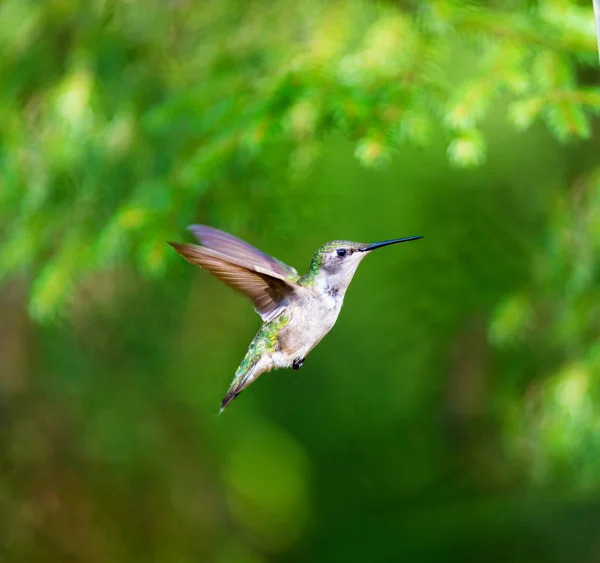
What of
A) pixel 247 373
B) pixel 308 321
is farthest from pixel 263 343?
pixel 308 321

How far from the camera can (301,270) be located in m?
4.90

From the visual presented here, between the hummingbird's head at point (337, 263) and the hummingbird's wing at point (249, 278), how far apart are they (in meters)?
0.05

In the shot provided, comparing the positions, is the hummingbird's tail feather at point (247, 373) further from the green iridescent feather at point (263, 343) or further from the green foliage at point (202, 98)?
the green foliage at point (202, 98)

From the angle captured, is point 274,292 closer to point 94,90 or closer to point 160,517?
point 94,90

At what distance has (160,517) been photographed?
15.8 feet

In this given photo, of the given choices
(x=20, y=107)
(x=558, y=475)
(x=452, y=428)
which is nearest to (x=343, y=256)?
(x=20, y=107)

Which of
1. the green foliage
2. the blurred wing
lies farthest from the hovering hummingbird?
the green foliage

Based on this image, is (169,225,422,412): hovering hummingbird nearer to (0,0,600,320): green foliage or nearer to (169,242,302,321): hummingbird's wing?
(169,242,302,321): hummingbird's wing

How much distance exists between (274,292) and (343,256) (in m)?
0.17

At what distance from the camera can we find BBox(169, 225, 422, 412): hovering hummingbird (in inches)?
50.9

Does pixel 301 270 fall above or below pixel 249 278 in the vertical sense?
above

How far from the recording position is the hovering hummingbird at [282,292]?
129 cm

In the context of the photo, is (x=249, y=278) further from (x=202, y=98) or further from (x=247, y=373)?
(x=202, y=98)

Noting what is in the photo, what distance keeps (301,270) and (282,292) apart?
347 centimetres
